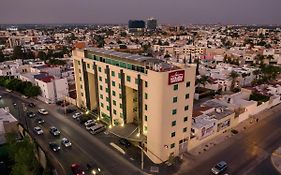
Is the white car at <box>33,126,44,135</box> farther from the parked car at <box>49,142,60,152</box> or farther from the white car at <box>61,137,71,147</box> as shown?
the white car at <box>61,137,71,147</box>

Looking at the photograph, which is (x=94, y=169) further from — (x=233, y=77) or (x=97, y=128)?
(x=233, y=77)

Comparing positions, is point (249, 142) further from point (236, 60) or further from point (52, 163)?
point (236, 60)

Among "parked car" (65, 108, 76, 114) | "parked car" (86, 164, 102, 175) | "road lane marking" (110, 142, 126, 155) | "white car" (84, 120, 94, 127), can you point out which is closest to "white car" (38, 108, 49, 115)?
"parked car" (65, 108, 76, 114)

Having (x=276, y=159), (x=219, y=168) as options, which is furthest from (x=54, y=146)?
(x=276, y=159)

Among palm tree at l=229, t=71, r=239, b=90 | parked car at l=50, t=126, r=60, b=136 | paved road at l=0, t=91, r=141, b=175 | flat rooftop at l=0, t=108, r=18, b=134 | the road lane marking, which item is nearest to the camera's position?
paved road at l=0, t=91, r=141, b=175

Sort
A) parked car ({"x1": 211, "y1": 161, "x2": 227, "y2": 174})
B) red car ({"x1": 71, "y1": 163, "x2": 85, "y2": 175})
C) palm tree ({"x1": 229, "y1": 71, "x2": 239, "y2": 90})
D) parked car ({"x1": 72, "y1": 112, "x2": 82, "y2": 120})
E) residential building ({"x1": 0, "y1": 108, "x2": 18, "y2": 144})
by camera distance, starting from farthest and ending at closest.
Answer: palm tree ({"x1": 229, "y1": 71, "x2": 239, "y2": 90}) < parked car ({"x1": 72, "y1": 112, "x2": 82, "y2": 120}) < residential building ({"x1": 0, "y1": 108, "x2": 18, "y2": 144}) < parked car ({"x1": 211, "y1": 161, "x2": 227, "y2": 174}) < red car ({"x1": 71, "y1": 163, "x2": 85, "y2": 175})

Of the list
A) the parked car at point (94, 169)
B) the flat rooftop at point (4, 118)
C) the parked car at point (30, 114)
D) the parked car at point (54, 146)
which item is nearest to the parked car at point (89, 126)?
the parked car at point (54, 146)
